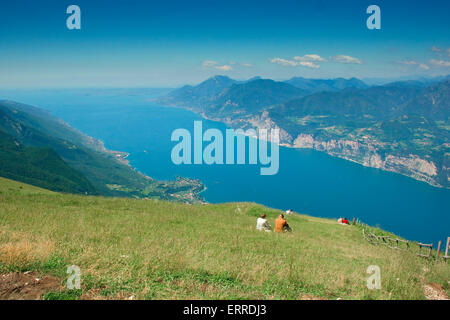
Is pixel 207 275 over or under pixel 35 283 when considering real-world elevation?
under

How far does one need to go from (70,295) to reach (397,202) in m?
212

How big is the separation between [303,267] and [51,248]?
7.67 metres

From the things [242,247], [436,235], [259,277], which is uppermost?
[259,277]

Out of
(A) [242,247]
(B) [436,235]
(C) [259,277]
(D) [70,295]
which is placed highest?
(D) [70,295]

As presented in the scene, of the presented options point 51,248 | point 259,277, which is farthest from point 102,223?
point 259,277

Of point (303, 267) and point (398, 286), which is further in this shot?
point (303, 267)

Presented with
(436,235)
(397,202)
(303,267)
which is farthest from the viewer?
(397,202)

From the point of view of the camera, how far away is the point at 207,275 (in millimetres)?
7148

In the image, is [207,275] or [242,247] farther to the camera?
[242,247]

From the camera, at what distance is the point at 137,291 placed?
Answer: 19.1 ft

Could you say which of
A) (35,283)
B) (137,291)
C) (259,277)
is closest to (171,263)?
(137,291)

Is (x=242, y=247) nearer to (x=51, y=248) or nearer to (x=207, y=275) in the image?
(x=207, y=275)

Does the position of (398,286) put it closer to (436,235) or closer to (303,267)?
(303,267)
